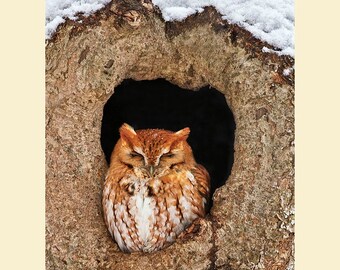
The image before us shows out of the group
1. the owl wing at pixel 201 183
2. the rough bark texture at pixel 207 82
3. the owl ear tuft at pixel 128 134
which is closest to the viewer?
the rough bark texture at pixel 207 82

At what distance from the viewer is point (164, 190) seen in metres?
5.06

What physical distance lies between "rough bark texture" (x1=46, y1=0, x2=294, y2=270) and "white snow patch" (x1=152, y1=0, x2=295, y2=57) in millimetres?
50

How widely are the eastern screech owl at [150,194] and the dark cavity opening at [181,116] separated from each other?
0.60 meters

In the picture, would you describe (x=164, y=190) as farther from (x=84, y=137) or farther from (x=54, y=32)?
(x=54, y=32)

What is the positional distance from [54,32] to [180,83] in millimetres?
855

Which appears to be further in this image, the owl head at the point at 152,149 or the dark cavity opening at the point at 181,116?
the dark cavity opening at the point at 181,116

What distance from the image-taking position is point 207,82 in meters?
5.29

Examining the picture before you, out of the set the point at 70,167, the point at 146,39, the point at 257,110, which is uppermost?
the point at 146,39

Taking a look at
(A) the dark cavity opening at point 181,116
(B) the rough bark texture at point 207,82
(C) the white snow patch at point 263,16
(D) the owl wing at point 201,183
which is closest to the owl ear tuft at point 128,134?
(B) the rough bark texture at point 207,82

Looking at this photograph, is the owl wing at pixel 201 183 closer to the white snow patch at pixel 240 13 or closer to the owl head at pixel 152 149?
the owl head at pixel 152 149

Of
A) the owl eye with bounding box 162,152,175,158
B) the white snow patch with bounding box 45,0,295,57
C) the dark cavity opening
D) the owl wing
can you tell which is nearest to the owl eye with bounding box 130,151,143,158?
the owl eye with bounding box 162,152,175,158

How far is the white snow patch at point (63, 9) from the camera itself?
16.8ft

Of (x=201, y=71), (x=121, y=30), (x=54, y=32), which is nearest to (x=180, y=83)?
(x=201, y=71)

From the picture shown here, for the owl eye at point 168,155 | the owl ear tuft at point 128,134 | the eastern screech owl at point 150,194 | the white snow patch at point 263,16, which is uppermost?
the white snow patch at point 263,16
